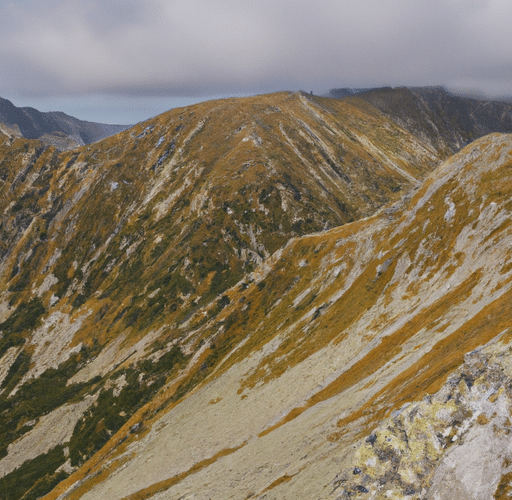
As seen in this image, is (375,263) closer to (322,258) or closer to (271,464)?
(322,258)

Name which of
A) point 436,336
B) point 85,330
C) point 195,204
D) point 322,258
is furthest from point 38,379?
point 436,336

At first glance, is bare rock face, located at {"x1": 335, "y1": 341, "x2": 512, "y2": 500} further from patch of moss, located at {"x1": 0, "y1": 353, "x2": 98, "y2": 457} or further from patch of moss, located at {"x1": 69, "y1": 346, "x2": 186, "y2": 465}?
patch of moss, located at {"x1": 0, "y1": 353, "x2": 98, "y2": 457}

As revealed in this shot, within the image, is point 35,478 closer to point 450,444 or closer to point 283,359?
point 283,359

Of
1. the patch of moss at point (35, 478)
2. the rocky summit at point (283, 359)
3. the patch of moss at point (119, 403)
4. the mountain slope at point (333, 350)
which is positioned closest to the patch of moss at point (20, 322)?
the rocky summit at point (283, 359)

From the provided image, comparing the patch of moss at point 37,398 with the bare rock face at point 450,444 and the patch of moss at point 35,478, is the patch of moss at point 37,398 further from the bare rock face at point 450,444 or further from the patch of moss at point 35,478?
the bare rock face at point 450,444

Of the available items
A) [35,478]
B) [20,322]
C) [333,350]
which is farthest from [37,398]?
[333,350]

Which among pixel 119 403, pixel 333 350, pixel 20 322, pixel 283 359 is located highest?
pixel 20 322

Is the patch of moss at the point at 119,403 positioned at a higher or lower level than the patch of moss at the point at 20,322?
lower

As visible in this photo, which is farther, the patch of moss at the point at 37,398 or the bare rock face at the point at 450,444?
the patch of moss at the point at 37,398

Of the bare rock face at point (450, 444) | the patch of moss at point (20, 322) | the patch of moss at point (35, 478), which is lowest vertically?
the bare rock face at point (450, 444)

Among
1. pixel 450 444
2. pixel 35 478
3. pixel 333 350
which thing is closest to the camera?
pixel 450 444
